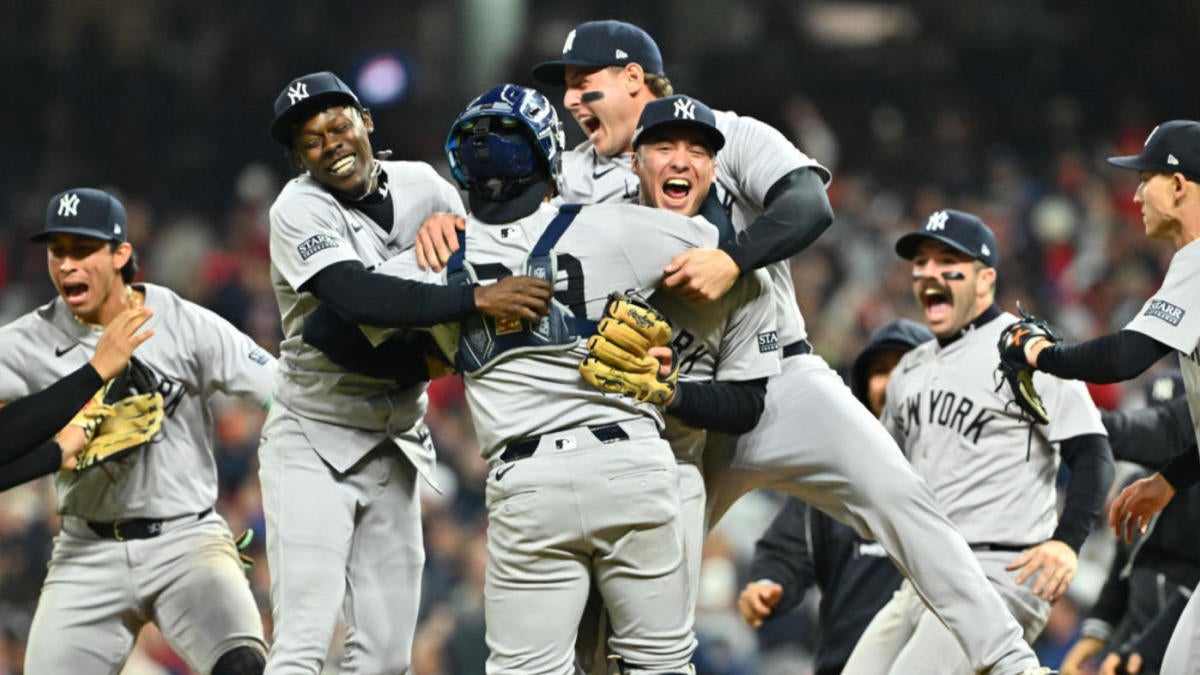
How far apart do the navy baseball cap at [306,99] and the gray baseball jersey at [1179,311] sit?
2.52 meters

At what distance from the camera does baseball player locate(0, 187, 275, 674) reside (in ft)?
17.8

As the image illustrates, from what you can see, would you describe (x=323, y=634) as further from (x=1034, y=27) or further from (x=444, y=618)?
(x=1034, y=27)

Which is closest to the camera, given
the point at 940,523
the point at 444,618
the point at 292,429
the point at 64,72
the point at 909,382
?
the point at 940,523

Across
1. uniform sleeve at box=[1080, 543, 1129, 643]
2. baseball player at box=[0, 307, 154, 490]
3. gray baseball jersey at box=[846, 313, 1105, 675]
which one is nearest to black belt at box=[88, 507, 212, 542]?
baseball player at box=[0, 307, 154, 490]

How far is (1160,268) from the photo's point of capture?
490 inches

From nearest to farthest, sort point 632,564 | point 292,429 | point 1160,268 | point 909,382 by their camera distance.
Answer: point 632,564 → point 292,429 → point 909,382 → point 1160,268

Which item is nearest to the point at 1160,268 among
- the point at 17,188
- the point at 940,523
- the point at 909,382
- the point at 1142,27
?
the point at 1142,27

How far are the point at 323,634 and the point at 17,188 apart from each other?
1142 centimetres

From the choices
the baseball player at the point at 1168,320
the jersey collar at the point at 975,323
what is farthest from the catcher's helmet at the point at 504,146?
the jersey collar at the point at 975,323

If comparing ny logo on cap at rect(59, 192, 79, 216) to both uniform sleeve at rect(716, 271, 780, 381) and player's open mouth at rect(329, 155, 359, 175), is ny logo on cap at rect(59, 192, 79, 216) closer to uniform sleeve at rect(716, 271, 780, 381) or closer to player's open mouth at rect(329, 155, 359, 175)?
player's open mouth at rect(329, 155, 359, 175)

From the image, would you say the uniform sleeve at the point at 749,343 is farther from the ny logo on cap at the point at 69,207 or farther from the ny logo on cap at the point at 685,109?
the ny logo on cap at the point at 69,207

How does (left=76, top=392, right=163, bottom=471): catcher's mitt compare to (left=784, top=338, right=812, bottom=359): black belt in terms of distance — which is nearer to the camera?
(left=784, top=338, right=812, bottom=359): black belt

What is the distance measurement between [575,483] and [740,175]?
1.34m

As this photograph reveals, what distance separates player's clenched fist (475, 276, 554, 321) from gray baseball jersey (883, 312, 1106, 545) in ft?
A: 6.49
